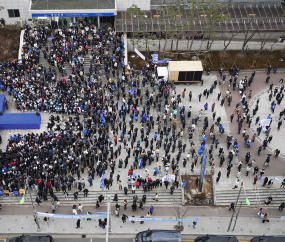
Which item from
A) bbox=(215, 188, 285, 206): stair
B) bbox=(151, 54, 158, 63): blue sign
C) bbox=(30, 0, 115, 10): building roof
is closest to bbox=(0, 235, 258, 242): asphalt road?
bbox=(215, 188, 285, 206): stair

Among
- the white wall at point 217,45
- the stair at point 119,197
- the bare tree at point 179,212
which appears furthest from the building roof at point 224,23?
the bare tree at point 179,212

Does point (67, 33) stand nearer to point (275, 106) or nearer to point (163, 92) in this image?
point (163, 92)

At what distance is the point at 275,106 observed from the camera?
5022 centimetres

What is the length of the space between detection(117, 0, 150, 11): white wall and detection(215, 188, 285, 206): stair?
28.7m

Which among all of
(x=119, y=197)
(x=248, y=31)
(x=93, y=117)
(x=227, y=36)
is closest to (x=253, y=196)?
(x=119, y=197)

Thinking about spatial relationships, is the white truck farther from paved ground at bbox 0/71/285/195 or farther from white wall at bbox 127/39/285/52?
white wall at bbox 127/39/285/52

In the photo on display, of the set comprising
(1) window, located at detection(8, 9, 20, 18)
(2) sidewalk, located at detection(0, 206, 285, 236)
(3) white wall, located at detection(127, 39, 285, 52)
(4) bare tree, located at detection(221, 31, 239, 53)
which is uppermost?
(1) window, located at detection(8, 9, 20, 18)

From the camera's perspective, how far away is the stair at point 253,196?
41469 millimetres

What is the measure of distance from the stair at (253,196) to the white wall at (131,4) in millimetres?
28683

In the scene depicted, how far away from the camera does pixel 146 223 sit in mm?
39625

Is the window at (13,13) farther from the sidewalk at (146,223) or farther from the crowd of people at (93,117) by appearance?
the sidewalk at (146,223)

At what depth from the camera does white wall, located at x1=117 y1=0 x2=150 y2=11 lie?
2315 inches

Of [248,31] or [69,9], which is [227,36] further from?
[69,9]

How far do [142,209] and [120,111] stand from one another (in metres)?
11.9
